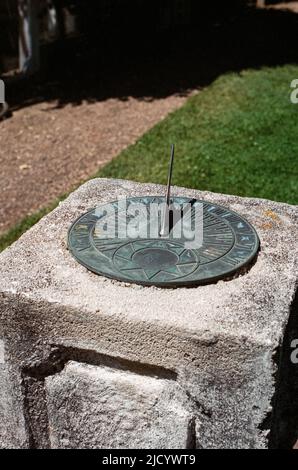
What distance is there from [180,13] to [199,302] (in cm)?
1318

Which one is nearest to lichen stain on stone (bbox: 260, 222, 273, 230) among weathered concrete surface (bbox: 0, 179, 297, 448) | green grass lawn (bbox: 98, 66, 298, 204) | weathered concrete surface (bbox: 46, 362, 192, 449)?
weathered concrete surface (bbox: 0, 179, 297, 448)

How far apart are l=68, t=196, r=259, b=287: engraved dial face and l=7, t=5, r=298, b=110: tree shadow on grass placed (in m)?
6.39

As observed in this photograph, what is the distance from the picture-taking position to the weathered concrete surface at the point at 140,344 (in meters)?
2.44

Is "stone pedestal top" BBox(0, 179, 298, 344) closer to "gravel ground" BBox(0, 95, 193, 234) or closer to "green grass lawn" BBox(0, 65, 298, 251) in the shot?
"green grass lawn" BBox(0, 65, 298, 251)

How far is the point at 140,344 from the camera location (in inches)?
99.8

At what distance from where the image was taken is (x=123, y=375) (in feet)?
8.75

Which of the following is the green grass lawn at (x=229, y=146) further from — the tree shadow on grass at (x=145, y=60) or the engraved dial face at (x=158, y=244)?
the engraved dial face at (x=158, y=244)

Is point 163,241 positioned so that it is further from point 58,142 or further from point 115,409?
point 58,142

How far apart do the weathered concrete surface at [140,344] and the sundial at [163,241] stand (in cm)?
6

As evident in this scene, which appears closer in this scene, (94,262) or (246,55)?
(94,262)

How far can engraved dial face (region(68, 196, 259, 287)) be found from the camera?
2.71 metres

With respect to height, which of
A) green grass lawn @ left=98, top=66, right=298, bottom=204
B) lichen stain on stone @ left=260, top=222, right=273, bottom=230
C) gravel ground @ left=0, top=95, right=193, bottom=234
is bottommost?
gravel ground @ left=0, top=95, right=193, bottom=234
